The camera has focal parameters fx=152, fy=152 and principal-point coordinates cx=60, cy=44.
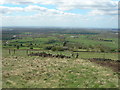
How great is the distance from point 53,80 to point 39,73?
111 inches

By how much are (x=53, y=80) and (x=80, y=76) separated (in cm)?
312

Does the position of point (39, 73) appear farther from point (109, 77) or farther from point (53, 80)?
point (109, 77)

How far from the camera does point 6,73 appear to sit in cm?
1636

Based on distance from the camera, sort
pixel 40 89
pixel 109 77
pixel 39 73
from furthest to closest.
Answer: pixel 39 73 → pixel 109 77 → pixel 40 89

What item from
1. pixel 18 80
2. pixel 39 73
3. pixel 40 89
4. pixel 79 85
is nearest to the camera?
pixel 40 89

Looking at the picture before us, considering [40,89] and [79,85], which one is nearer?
[40,89]

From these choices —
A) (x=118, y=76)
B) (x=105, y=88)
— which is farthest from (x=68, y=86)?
(x=118, y=76)

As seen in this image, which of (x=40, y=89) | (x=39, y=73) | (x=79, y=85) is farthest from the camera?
(x=39, y=73)

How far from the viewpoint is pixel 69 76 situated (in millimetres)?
15977

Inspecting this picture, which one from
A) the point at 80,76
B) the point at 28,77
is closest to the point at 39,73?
the point at 28,77

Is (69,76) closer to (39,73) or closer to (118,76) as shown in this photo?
(39,73)

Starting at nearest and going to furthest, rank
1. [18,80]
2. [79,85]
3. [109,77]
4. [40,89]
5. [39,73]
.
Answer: [40,89]
[79,85]
[18,80]
[109,77]
[39,73]

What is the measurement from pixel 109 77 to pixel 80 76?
117 inches

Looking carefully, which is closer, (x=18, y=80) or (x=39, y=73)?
(x=18, y=80)
